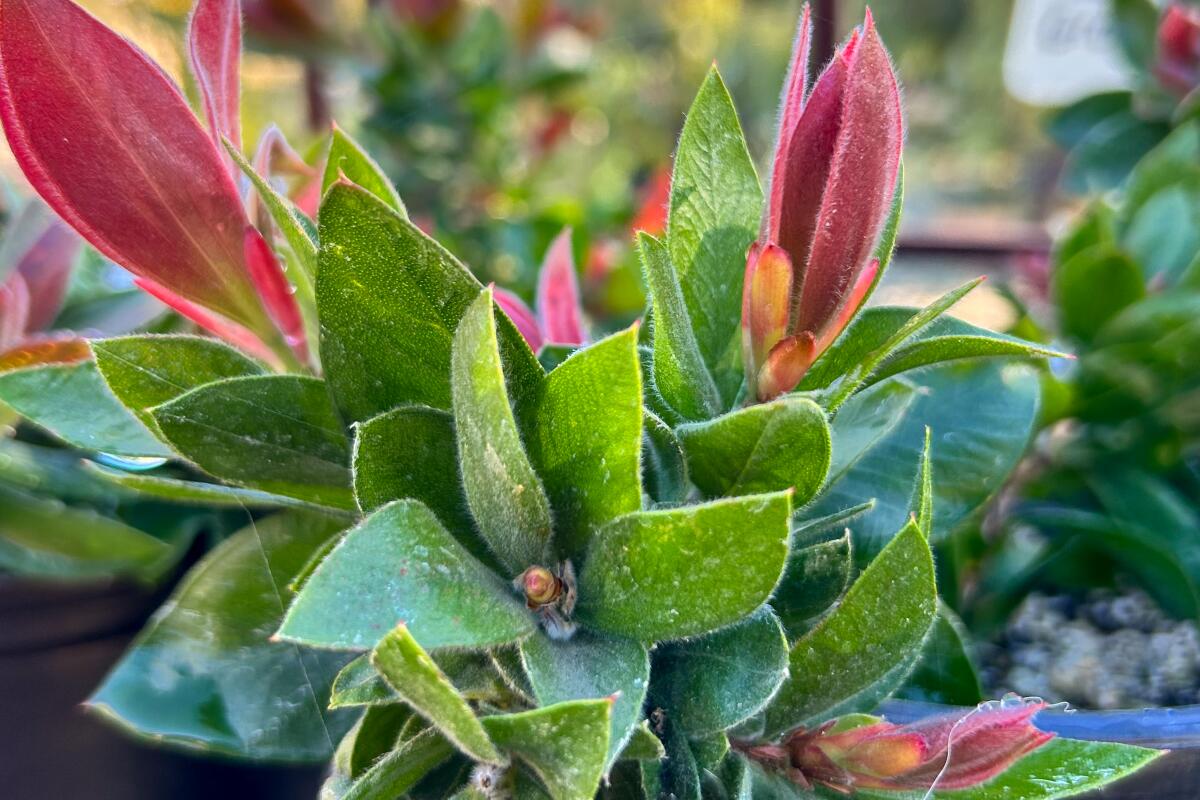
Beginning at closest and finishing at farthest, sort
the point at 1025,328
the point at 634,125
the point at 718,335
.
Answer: the point at 718,335 → the point at 1025,328 → the point at 634,125

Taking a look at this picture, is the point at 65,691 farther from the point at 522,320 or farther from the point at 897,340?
the point at 897,340

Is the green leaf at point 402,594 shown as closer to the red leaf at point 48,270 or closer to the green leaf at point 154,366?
the green leaf at point 154,366

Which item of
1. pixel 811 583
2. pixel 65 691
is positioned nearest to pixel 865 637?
pixel 811 583

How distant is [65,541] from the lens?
62 centimetres

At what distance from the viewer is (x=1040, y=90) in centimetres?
99

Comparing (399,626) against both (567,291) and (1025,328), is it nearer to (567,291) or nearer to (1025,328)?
(567,291)

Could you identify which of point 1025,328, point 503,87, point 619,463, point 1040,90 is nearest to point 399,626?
point 619,463

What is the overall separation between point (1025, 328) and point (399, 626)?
0.49 metres

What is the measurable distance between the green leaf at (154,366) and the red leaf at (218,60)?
0.07 meters

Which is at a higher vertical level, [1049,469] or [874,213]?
[874,213]

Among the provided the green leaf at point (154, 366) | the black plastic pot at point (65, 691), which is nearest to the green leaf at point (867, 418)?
the green leaf at point (154, 366)

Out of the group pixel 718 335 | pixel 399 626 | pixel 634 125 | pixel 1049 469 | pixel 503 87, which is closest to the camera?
pixel 399 626

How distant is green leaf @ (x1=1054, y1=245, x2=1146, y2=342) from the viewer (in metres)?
0.65

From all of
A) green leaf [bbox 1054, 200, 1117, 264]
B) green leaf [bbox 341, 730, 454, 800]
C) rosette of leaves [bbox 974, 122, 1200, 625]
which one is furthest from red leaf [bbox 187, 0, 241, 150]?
green leaf [bbox 1054, 200, 1117, 264]
